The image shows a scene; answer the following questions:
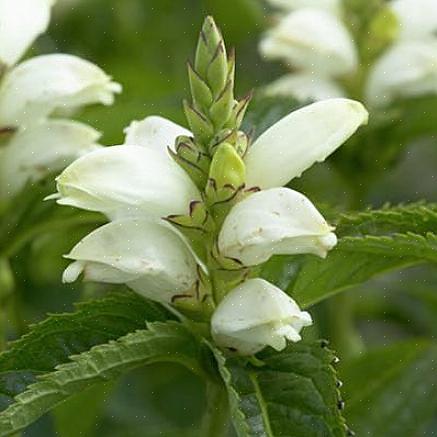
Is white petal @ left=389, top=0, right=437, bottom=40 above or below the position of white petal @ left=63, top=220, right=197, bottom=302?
below

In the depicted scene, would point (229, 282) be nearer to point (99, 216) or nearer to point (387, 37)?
point (99, 216)

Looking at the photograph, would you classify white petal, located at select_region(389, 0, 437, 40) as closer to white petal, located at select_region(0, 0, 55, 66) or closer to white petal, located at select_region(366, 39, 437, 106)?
white petal, located at select_region(366, 39, 437, 106)

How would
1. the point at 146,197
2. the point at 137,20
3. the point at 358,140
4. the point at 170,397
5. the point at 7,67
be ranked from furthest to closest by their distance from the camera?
the point at 137,20
the point at 170,397
the point at 358,140
the point at 7,67
the point at 146,197

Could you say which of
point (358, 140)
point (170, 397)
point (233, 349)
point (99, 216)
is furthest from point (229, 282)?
point (170, 397)

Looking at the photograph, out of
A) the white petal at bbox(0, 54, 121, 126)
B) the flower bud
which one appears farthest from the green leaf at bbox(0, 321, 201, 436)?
the white petal at bbox(0, 54, 121, 126)

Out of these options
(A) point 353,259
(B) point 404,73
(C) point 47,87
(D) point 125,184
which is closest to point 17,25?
(C) point 47,87

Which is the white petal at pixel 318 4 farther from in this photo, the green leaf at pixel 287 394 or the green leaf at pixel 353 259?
the green leaf at pixel 287 394
